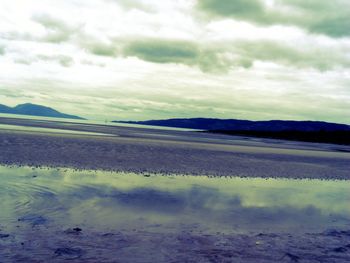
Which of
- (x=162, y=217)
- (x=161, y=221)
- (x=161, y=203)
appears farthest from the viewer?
(x=161, y=203)

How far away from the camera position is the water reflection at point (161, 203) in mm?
11766

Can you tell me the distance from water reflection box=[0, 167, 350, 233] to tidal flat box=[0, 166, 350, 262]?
0.04 m

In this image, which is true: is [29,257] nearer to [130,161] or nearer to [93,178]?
[93,178]

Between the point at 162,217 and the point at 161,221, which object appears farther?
the point at 162,217

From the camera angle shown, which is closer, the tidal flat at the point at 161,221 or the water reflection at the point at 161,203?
the tidal flat at the point at 161,221

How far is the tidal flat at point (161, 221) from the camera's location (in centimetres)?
905

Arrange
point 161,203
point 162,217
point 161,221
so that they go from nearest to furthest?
point 161,221 < point 162,217 < point 161,203

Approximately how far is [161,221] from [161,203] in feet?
8.88

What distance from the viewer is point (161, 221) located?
1209 cm

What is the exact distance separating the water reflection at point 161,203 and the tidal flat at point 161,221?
40 mm

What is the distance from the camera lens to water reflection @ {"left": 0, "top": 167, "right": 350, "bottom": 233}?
11.8 meters

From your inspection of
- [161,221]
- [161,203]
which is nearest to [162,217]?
[161,221]

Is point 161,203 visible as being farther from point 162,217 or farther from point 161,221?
point 161,221

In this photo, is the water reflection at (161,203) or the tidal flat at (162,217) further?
the water reflection at (161,203)
